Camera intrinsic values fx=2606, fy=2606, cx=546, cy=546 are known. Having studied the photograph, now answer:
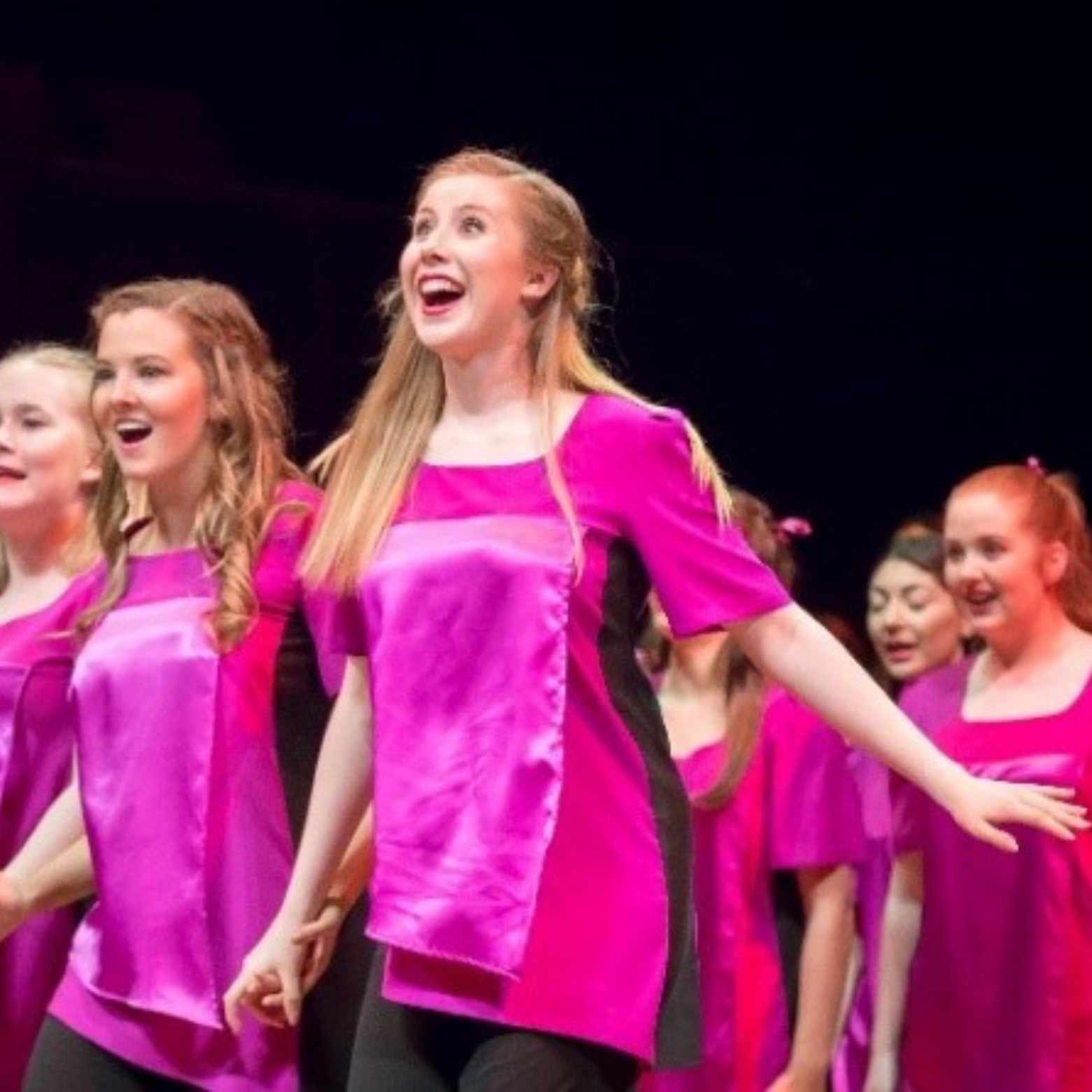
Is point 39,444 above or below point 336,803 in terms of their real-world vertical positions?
above

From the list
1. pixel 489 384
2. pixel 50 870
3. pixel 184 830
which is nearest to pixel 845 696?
pixel 489 384

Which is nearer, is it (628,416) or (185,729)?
(628,416)

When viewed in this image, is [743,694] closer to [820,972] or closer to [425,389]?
[820,972]

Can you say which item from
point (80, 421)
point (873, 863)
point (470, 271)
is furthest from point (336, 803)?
point (873, 863)

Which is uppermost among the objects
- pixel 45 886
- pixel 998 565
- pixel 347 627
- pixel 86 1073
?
pixel 998 565

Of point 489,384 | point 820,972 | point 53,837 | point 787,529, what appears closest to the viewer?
point 489,384

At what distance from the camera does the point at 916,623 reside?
4.67 meters

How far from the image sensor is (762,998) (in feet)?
12.1

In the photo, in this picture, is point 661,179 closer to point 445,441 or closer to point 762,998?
point 762,998

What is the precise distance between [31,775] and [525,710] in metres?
1.11

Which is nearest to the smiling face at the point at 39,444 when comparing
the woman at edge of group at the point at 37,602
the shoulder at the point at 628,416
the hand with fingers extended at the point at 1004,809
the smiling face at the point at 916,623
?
the woman at edge of group at the point at 37,602

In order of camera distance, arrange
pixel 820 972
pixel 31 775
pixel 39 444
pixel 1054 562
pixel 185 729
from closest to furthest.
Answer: pixel 185 729 < pixel 31 775 < pixel 39 444 < pixel 820 972 < pixel 1054 562

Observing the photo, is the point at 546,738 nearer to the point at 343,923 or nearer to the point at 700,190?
the point at 343,923

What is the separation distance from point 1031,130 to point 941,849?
255 cm
